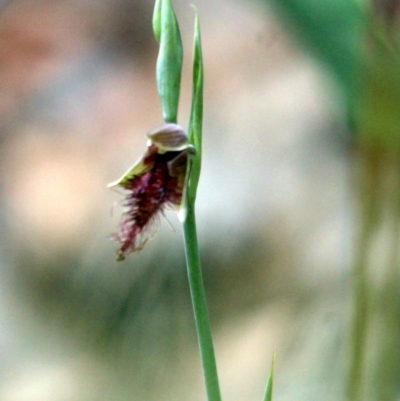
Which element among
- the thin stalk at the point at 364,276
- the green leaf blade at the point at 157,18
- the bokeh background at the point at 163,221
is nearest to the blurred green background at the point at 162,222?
the bokeh background at the point at 163,221

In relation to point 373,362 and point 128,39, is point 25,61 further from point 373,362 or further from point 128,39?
point 373,362

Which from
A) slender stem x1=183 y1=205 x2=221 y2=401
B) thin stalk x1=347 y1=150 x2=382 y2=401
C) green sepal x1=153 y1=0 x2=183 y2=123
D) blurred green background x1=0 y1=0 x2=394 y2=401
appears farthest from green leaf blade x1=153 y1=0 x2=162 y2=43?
blurred green background x1=0 y1=0 x2=394 y2=401

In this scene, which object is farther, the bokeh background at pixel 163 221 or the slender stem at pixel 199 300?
the bokeh background at pixel 163 221

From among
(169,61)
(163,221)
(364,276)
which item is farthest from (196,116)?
(163,221)

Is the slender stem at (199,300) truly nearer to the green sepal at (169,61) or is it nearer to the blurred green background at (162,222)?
the green sepal at (169,61)

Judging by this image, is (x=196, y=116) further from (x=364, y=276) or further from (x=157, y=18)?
(x=364, y=276)

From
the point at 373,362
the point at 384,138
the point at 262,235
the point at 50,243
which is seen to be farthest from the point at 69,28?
the point at 373,362

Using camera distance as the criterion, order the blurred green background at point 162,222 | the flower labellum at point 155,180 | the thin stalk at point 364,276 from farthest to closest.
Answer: the blurred green background at point 162,222 < the thin stalk at point 364,276 < the flower labellum at point 155,180
